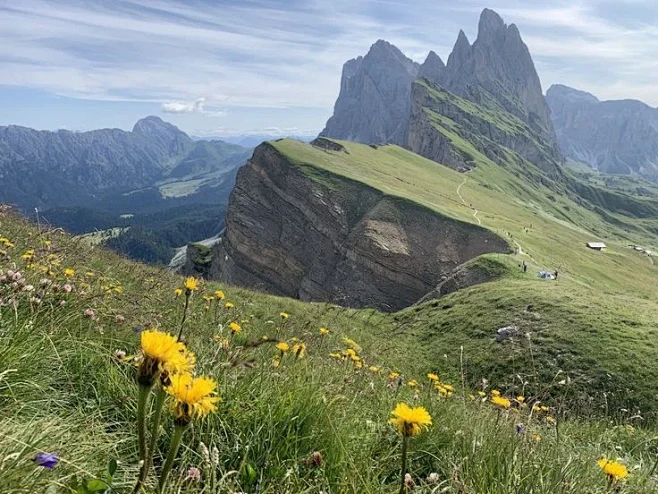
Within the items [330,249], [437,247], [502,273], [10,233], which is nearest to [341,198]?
[330,249]

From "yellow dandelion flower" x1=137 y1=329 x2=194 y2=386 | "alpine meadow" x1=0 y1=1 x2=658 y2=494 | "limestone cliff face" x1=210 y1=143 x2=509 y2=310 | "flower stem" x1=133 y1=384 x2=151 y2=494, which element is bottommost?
"limestone cliff face" x1=210 y1=143 x2=509 y2=310

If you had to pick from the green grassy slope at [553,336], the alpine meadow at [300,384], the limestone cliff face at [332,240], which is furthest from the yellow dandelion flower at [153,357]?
the limestone cliff face at [332,240]

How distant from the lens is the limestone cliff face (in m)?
71.7

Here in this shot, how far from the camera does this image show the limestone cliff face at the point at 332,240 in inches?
2822

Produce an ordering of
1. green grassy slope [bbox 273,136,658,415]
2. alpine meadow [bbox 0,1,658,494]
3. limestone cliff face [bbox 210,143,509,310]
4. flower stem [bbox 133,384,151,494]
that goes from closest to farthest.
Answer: flower stem [bbox 133,384,151,494], alpine meadow [bbox 0,1,658,494], green grassy slope [bbox 273,136,658,415], limestone cliff face [bbox 210,143,509,310]

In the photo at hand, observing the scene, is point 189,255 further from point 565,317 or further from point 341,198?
point 565,317

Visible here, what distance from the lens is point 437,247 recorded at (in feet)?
240

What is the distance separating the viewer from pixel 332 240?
267 feet

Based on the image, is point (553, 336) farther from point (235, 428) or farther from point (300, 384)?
point (235, 428)

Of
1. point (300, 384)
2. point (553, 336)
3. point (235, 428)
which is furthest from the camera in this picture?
point (553, 336)

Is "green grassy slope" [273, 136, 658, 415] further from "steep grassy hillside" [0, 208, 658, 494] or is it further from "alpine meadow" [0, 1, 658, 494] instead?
"steep grassy hillside" [0, 208, 658, 494]

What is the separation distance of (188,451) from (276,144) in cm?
9927

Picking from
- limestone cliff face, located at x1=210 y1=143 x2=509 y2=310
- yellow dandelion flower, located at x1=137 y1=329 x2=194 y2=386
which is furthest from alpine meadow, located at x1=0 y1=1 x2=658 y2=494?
limestone cliff face, located at x1=210 y1=143 x2=509 y2=310

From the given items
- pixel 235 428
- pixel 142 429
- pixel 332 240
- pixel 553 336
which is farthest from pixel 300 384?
pixel 332 240
